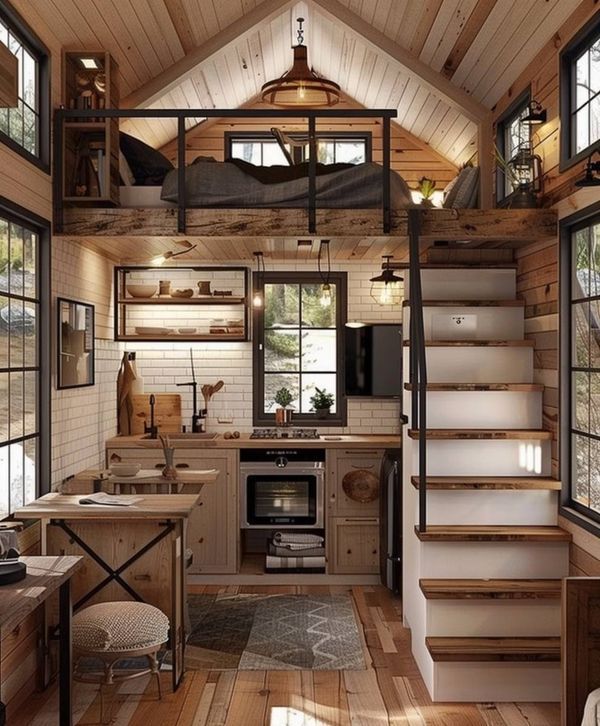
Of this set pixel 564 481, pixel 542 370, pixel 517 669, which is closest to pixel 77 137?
pixel 542 370

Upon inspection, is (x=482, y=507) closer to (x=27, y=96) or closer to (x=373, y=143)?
(x=27, y=96)

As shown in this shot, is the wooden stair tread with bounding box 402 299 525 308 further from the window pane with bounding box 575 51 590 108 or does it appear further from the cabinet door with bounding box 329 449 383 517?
the cabinet door with bounding box 329 449 383 517

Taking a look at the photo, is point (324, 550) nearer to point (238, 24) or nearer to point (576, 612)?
point (576, 612)

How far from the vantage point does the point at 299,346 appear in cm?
796

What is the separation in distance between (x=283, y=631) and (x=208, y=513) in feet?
4.96

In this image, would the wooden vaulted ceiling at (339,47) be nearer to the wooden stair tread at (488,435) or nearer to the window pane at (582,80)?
the window pane at (582,80)

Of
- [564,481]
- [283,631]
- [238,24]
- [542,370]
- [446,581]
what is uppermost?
[238,24]

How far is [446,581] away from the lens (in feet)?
16.3

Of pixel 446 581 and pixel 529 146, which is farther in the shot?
pixel 529 146

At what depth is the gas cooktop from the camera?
7383 millimetres

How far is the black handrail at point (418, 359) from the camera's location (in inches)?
191

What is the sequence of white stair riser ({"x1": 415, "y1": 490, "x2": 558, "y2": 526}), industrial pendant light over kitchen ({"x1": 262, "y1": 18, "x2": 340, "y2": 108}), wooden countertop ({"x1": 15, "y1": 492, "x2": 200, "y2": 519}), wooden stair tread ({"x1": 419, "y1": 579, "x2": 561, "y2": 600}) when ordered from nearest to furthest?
wooden countertop ({"x1": 15, "y1": 492, "x2": 200, "y2": 519}) < wooden stair tread ({"x1": 419, "y1": 579, "x2": 561, "y2": 600}) < white stair riser ({"x1": 415, "y1": 490, "x2": 558, "y2": 526}) < industrial pendant light over kitchen ({"x1": 262, "y1": 18, "x2": 340, "y2": 108})

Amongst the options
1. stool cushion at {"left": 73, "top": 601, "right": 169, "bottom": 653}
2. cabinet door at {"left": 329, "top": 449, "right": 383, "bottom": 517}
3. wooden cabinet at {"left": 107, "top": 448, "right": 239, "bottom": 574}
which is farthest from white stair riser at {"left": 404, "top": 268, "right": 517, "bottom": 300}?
stool cushion at {"left": 73, "top": 601, "right": 169, "bottom": 653}

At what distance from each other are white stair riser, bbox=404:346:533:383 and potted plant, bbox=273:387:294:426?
2.19 meters
